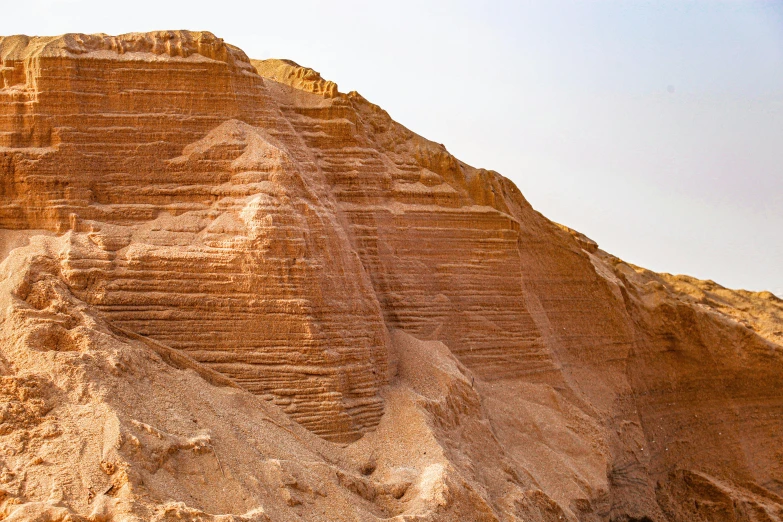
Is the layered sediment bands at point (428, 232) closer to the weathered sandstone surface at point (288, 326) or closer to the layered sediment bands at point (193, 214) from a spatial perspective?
the weathered sandstone surface at point (288, 326)

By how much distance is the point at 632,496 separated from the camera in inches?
740

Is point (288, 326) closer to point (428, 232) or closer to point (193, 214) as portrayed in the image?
point (193, 214)

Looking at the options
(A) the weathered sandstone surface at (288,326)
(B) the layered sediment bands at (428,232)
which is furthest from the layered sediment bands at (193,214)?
(B) the layered sediment bands at (428,232)

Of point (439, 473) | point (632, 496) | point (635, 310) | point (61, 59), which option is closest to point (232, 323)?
point (439, 473)

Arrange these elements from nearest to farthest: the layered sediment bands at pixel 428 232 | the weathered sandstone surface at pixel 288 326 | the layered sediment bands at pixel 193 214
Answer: the weathered sandstone surface at pixel 288 326 < the layered sediment bands at pixel 193 214 < the layered sediment bands at pixel 428 232

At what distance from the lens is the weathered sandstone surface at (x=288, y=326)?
34.8ft

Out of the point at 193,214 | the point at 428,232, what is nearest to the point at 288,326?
the point at 193,214

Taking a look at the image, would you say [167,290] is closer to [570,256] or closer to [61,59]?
[61,59]

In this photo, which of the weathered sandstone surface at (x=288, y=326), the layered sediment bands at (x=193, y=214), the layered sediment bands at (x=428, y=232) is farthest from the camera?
the layered sediment bands at (x=428, y=232)

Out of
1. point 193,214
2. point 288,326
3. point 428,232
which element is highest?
point 428,232

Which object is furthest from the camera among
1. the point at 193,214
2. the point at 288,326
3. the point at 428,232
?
the point at 428,232

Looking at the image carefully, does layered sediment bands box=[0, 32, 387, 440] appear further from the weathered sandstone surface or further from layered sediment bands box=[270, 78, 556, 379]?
layered sediment bands box=[270, 78, 556, 379]

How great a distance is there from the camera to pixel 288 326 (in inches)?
507

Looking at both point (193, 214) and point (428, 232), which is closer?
point (193, 214)
